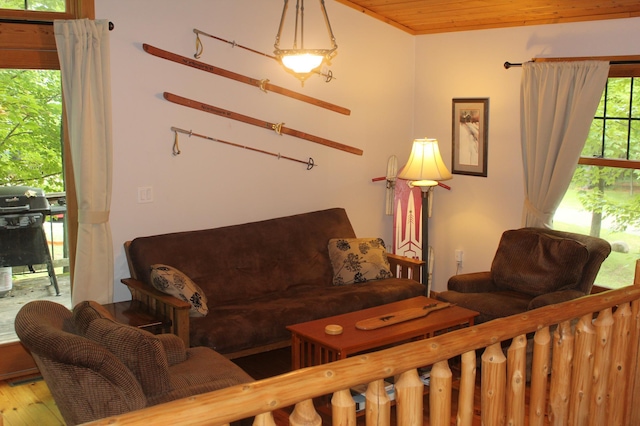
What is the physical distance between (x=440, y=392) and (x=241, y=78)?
3.47 metres

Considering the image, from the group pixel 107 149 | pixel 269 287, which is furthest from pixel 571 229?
pixel 107 149

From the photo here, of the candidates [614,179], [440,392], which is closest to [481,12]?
[614,179]

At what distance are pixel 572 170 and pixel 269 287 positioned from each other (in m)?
2.29

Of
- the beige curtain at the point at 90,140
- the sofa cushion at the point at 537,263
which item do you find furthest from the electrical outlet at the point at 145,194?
the sofa cushion at the point at 537,263

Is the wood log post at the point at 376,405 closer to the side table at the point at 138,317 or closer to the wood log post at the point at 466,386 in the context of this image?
the wood log post at the point at 466,386

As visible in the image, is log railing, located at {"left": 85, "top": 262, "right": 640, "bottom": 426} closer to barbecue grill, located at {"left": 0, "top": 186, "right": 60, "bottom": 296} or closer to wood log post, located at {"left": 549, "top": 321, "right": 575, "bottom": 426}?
wood log post, located at {"left": 549, "top": 321, "right": 575, "bottom": 426}

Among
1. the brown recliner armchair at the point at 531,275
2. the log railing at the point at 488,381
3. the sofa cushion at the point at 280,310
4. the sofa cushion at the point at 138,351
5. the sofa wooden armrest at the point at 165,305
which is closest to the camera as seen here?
the log railing at the point at 488,381

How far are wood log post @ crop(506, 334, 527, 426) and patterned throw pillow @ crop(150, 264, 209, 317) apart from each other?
7.72 ft

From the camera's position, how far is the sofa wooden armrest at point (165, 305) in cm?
406

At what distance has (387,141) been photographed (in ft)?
20.1

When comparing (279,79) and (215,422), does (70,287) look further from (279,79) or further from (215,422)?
(215,422)

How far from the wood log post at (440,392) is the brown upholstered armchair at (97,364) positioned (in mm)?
1183

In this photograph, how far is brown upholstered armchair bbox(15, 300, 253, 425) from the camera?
2.65 m

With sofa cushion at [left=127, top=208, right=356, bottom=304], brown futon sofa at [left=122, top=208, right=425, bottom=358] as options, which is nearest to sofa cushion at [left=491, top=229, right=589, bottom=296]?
brown futon sofa at [left=122, top=208, right=425, bottom=358]
